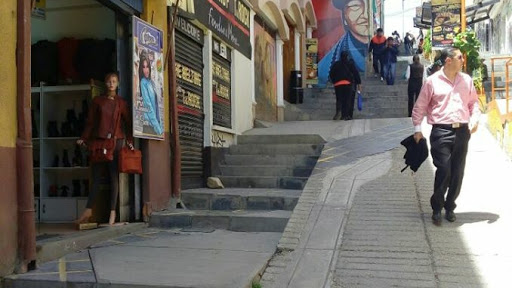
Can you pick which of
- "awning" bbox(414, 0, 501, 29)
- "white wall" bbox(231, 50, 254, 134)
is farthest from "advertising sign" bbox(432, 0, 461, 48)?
"white wall" bbox(231, 50, 254, 134)

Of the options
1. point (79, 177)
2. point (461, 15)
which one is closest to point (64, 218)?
point (79, 177)

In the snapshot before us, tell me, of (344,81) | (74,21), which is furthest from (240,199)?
(344,81)

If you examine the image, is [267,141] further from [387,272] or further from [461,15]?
[461,15]

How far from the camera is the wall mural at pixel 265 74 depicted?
12.8m

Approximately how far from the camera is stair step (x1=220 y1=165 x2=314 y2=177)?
8461 mm

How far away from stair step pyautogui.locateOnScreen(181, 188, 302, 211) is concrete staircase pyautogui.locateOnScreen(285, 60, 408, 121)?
7.87 m

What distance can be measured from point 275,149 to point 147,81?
3.26 meters

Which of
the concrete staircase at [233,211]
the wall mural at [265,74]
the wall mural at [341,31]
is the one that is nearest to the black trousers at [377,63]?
the wall mural at [341,31]

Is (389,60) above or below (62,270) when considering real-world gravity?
above

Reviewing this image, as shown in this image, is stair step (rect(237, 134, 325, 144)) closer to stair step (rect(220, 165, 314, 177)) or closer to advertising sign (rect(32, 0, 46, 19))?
stair step (rect(220, 165, 314, 177))

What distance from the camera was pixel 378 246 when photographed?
5.00 metres

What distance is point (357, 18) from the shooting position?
22594 mm

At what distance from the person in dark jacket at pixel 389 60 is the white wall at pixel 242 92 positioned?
826 centimetres

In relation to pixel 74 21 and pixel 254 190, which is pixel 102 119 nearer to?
pixel 74 21
